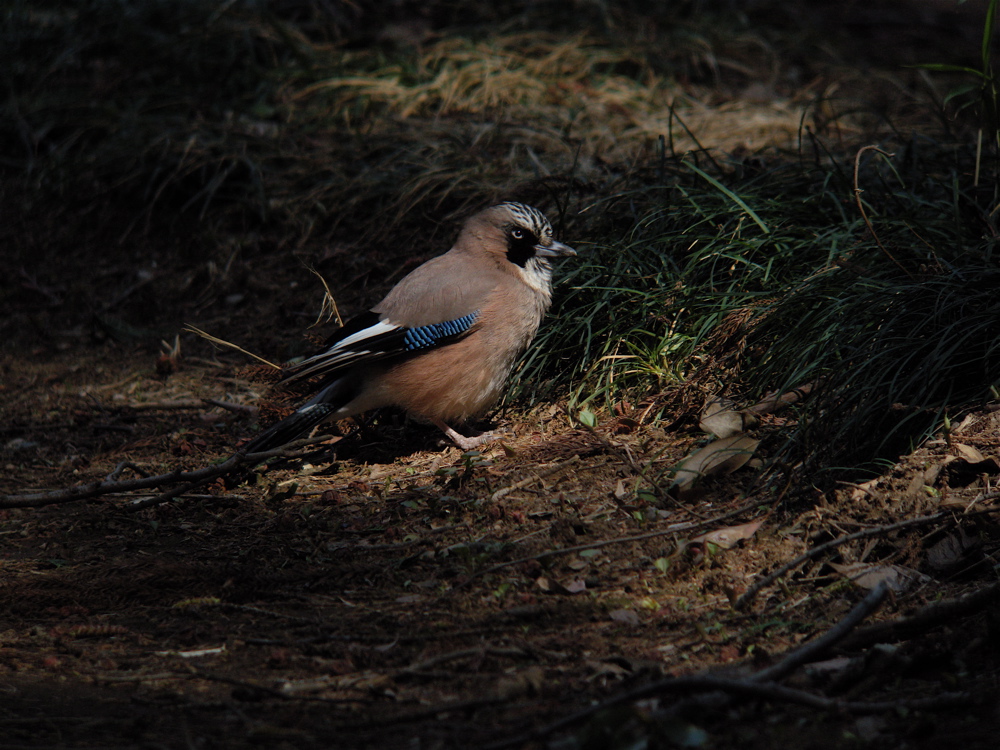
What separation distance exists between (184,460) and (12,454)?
3.23 ft

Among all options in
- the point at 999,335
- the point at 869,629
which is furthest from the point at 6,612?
the point at 999,335

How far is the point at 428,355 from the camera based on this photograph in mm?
4586

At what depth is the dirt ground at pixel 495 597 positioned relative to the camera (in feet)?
7.50

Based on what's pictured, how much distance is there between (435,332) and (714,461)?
1.56 metres

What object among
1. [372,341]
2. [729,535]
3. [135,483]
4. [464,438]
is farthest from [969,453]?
[135,483]

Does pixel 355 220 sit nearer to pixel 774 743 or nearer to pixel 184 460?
pixel 184 460

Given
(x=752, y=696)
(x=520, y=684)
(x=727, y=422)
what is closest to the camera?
(x=752, y=696)

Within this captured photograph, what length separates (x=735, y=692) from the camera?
7.29 feet

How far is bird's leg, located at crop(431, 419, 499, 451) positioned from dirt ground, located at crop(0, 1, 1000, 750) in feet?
0.26

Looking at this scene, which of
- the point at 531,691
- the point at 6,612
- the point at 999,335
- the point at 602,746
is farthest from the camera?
the point at 999,335

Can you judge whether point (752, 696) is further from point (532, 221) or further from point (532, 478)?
point (532, 221)

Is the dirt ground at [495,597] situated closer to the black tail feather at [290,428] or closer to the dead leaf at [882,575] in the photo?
the dead leaf at [882,575]

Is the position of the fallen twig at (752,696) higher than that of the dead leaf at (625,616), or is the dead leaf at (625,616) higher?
the fallen twig at (752,696)

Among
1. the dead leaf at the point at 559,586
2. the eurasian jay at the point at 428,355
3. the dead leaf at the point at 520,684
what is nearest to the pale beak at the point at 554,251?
the eurasian jay at the point at 428,355
